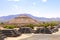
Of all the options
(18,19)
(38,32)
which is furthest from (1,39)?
(18,19)

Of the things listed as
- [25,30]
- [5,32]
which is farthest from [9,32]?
[25,30]

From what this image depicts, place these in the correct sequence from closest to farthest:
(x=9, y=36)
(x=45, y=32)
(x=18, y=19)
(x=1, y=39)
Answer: (x=1, y=39) < (x=9, y=36) < (x=45, y=32) < (x=18, y=19)

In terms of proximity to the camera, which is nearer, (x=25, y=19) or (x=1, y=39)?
(x=1, y=39)

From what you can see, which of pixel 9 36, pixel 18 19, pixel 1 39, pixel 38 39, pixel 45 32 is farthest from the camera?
pixel 18 19

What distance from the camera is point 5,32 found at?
33125mm

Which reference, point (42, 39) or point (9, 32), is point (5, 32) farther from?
point (42, 39)

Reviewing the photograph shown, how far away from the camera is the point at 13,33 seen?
109ft

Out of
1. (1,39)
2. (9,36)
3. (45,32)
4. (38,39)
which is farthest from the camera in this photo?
(45,32)

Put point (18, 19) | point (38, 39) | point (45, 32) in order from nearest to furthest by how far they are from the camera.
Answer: point (38, 39) < point (45, 32) < point (18, 19)

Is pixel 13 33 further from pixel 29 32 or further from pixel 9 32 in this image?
pixel 29 32

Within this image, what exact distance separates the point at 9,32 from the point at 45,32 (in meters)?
9.37

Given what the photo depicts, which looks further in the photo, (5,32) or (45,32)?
(45,32)

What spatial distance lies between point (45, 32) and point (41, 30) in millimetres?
963

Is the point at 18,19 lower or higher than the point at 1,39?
lower
